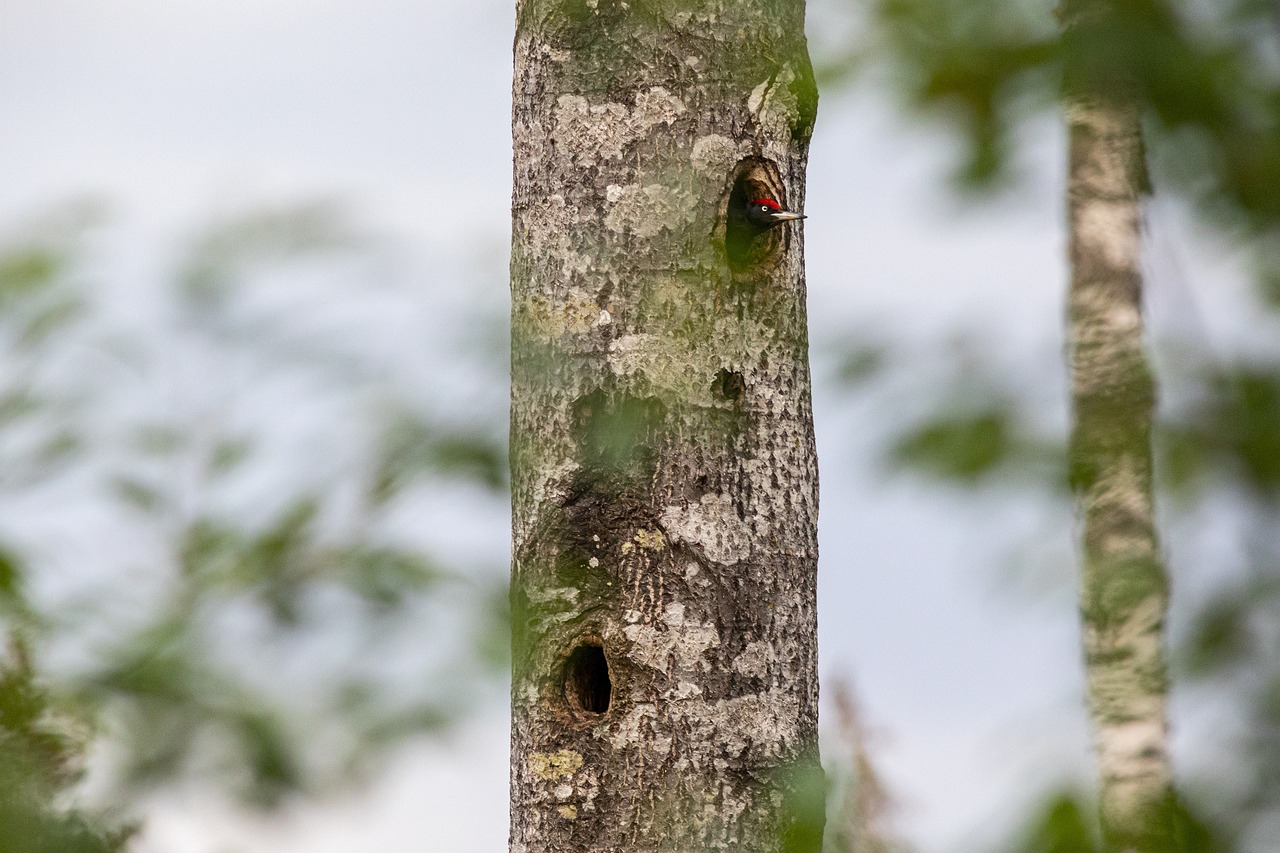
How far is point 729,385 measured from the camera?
263cm

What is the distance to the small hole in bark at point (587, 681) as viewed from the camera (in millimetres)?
2652

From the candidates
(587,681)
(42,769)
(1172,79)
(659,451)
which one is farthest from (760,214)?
(42,769)

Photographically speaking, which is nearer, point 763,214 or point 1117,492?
point 1117,492

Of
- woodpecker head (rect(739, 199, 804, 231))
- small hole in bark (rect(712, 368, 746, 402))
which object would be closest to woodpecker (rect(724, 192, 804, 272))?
woodpecker head (rect(739, 199, 804, 231))

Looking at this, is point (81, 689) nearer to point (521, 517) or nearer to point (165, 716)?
point (165, 716)

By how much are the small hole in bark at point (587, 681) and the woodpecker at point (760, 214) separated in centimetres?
96

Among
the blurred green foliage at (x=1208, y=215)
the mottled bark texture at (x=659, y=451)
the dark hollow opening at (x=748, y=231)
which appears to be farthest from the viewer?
the dark hollow opening at (x=748, y=231)

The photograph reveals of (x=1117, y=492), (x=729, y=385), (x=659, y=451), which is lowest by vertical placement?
(x=1117, y=492)

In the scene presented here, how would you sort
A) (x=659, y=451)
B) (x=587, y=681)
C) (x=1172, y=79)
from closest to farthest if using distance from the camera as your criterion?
(x=1172, y=79), (x=659, y=451), (x=587, y=681)

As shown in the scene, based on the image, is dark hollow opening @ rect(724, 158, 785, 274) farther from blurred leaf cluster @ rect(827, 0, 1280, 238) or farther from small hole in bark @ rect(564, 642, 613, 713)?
blurred leaf cluster @ rect(827, 0, 1280, 238)

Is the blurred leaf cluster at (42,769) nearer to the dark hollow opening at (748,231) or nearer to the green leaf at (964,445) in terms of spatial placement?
the green leaf at (964,445)

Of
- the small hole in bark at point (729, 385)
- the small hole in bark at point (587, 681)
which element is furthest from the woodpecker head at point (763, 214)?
the small hole in bark at point (587, 681)

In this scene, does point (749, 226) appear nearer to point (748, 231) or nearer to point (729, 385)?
point (748, 231)

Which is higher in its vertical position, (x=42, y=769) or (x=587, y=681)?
(x=587, y=681)
